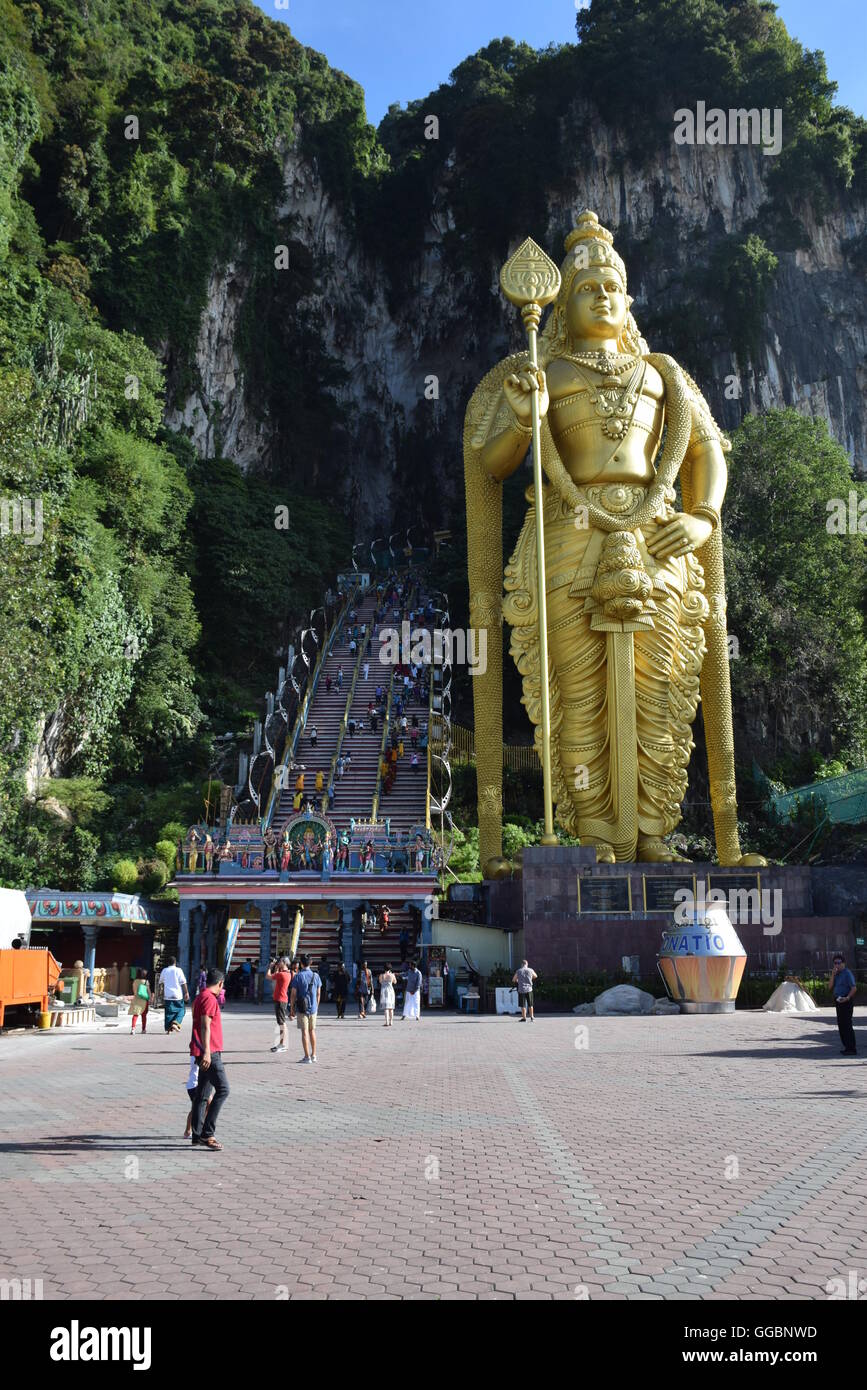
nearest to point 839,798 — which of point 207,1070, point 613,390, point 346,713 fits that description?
point 613,390

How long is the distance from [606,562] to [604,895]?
4.57 metres

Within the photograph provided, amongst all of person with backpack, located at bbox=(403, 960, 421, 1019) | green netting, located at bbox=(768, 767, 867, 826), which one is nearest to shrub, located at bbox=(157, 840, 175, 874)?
person with backpack, located at bbox=(403, 960, 421, 1019)

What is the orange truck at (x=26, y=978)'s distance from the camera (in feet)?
43.6

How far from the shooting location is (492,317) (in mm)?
53281

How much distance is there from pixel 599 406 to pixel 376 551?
126 feet

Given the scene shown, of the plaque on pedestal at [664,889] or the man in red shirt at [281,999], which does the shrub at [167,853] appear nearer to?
the plaque on pedestal at [664,889]

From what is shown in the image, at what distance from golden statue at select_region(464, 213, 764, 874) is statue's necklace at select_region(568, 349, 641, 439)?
2cm

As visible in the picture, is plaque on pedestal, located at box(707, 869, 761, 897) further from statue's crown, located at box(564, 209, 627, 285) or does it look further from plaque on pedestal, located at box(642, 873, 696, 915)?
statue's crown, located at box(564, 209, 627, 285)

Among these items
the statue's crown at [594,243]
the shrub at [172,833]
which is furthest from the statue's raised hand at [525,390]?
the shrub at [172,833]

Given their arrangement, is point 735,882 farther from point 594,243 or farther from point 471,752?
point 471,752

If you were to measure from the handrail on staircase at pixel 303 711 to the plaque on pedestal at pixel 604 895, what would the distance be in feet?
36.2

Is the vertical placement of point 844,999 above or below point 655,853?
below

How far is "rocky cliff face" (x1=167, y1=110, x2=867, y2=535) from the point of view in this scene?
43.3 m

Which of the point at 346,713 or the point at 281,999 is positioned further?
the point at 346,713
